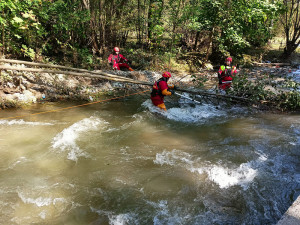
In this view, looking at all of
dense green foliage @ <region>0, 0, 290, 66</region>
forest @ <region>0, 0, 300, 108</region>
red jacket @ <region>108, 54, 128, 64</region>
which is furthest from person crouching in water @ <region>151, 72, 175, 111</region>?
dense green foliage @ <region>0, 0, 290, 66</region>

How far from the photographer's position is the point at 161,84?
6.87 metres

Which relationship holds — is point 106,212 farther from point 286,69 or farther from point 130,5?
point 286,69

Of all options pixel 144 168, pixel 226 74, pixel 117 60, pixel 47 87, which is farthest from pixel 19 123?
pixel 226 74

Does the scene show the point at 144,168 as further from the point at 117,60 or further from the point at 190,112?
the point at 117,60

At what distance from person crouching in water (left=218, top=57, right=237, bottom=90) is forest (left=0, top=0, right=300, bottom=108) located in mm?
2888

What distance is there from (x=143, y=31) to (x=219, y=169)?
976 centimetres

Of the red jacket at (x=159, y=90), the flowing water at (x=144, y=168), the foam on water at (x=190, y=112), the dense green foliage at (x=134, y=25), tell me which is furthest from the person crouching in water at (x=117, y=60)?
the flowing water at (x=144, y=168)

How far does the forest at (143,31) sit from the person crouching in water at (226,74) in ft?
9.48

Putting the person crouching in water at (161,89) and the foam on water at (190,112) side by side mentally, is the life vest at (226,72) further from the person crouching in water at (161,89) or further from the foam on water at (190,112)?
the person crouching in water at (161,89)

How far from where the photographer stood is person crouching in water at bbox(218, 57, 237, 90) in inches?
357

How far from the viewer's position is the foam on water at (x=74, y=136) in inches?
195

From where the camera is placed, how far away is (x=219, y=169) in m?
4.51

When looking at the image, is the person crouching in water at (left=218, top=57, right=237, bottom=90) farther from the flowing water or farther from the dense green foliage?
the dense green foliage

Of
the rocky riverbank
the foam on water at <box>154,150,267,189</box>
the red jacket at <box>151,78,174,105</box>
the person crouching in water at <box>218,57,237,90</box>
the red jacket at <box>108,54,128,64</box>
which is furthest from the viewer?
the red jacket at <box>108,54,128,64</box>
